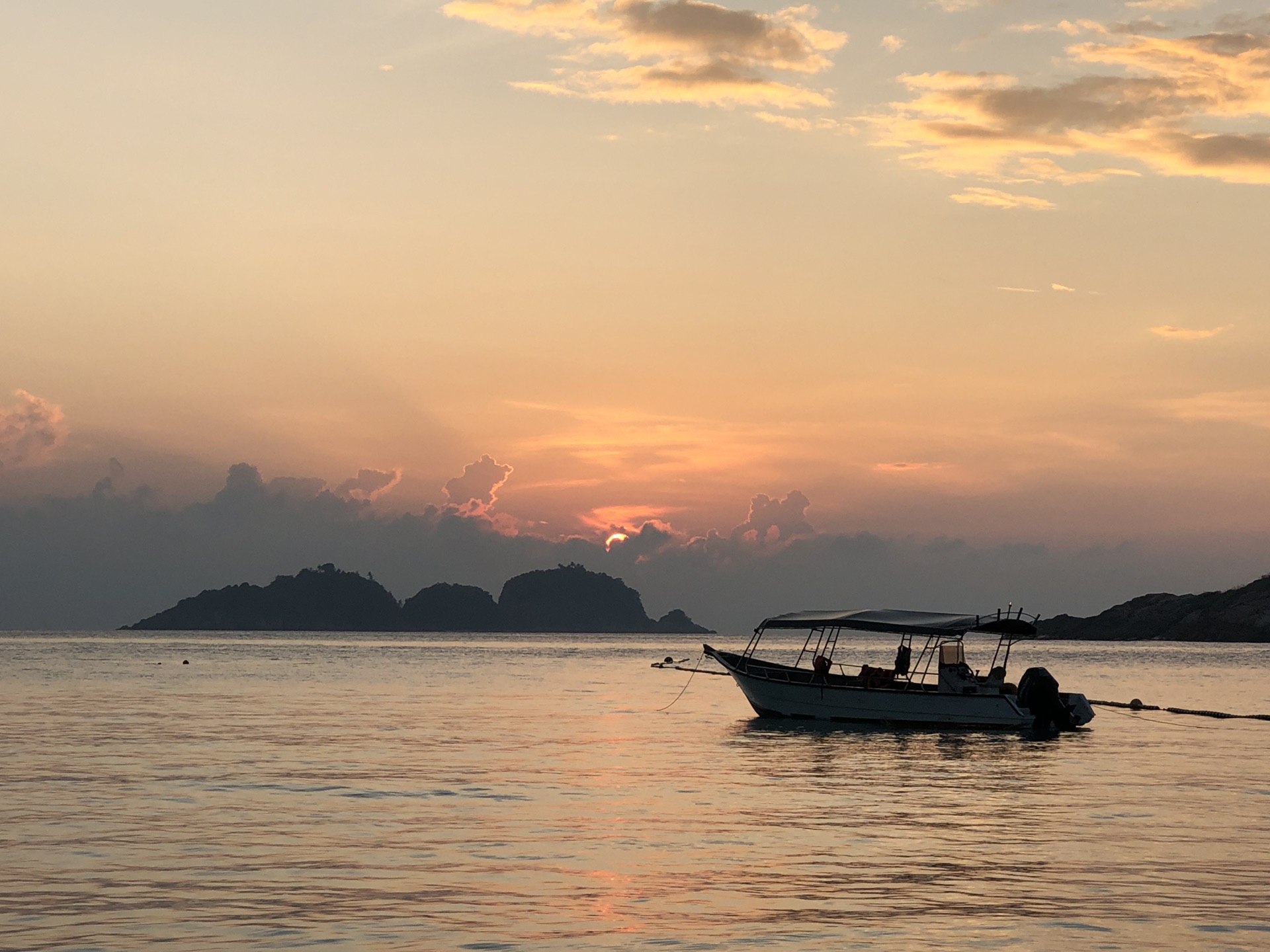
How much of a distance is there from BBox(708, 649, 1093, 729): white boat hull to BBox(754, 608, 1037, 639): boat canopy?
7.95 feet

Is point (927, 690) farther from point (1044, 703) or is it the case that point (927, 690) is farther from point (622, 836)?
point (622, 836)

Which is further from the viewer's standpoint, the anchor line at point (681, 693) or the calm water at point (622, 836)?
the anchor line at point (681, 693)

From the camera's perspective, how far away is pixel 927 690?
5303 centimetres

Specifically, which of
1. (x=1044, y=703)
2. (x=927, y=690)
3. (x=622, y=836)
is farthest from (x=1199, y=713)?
(x=622, y=836)

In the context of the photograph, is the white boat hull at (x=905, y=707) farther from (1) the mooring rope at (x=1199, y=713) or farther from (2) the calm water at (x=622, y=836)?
(1) the mooring rope at (x=1199, y=713)

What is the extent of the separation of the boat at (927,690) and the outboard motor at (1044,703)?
26 millimetres

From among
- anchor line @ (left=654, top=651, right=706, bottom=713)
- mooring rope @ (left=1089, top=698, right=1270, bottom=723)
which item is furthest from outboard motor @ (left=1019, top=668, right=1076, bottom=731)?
anchor line @ (left=654, top=651, right=706, bottom=713)

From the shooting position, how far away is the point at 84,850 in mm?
24422

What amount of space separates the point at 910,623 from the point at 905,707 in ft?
10.8

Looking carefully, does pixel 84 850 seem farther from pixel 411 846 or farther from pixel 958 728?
pixel 958 728

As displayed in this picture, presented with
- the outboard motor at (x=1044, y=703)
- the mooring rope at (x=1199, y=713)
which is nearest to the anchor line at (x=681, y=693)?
the outboard motor at (x=1044, y=703)

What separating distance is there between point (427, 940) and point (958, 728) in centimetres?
3820

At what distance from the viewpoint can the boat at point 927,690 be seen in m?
52.6

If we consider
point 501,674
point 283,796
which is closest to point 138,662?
point 501,674
